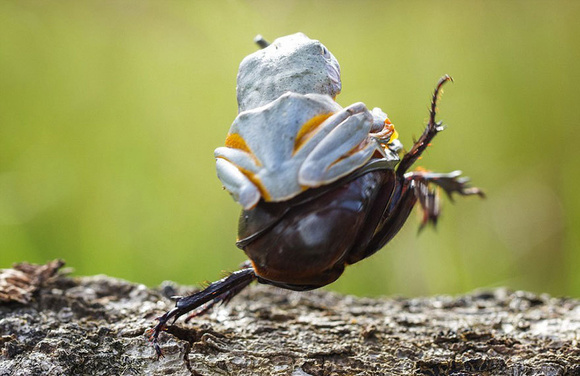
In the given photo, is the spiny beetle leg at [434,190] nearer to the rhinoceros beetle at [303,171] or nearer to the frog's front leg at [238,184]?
the rhinoceros beetle at [303,171]

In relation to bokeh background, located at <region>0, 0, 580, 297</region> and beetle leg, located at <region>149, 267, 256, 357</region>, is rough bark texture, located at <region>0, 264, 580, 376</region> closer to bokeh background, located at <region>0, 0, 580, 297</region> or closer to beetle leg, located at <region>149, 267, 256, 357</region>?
beetle leg, located at <region>149, 267, 256, 357</region>

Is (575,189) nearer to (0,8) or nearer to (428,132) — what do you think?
(428,132)

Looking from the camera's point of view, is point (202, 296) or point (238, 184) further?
point (202, 296)

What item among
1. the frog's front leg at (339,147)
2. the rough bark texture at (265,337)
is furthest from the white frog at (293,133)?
the rough bark texture at (265,337)

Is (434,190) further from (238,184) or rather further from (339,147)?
(238,184)

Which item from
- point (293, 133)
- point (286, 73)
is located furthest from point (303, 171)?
point (286, 73)

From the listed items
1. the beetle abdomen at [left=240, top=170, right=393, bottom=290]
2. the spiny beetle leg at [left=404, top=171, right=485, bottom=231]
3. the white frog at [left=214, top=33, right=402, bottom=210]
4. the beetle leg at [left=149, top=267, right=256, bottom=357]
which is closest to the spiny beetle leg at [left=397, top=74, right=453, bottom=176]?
the white frog at [left=214, top=33, right=402, bottom=210]
